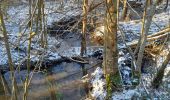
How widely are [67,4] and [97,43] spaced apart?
16.3ft

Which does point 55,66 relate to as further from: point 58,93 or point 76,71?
point 58,93

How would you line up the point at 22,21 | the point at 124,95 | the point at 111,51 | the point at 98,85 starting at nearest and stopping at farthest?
1. the point at 111,51
2. the point at 124,95
3. the point at 98,85
4. the point at 22,21

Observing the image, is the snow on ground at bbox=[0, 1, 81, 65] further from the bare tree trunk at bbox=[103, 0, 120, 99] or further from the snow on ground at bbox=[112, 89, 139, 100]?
the snow on ground at bbox=[112, 89, 139, 100]

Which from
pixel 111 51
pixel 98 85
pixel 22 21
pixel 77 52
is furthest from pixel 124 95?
pixel 22 21

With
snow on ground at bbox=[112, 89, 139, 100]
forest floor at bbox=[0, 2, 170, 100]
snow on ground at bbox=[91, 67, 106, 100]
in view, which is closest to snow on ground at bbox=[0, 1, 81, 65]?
forest floor at bbox=[0, 2, 170, 100]

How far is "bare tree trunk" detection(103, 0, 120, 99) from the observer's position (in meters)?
7.13

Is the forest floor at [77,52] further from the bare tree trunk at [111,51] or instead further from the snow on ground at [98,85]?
the bare tree trunk at [111,51]

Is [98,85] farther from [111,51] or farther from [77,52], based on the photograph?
[77,52]

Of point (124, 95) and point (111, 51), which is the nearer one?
point (111, 51)

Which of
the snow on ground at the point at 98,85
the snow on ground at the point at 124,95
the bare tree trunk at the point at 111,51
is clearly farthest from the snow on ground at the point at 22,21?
the snow on ground at the point at 124,95

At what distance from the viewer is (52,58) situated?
10.8 metres

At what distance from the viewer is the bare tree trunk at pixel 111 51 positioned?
713 cm

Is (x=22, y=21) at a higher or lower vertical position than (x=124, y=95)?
higher

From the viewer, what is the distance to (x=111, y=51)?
25.3ft
